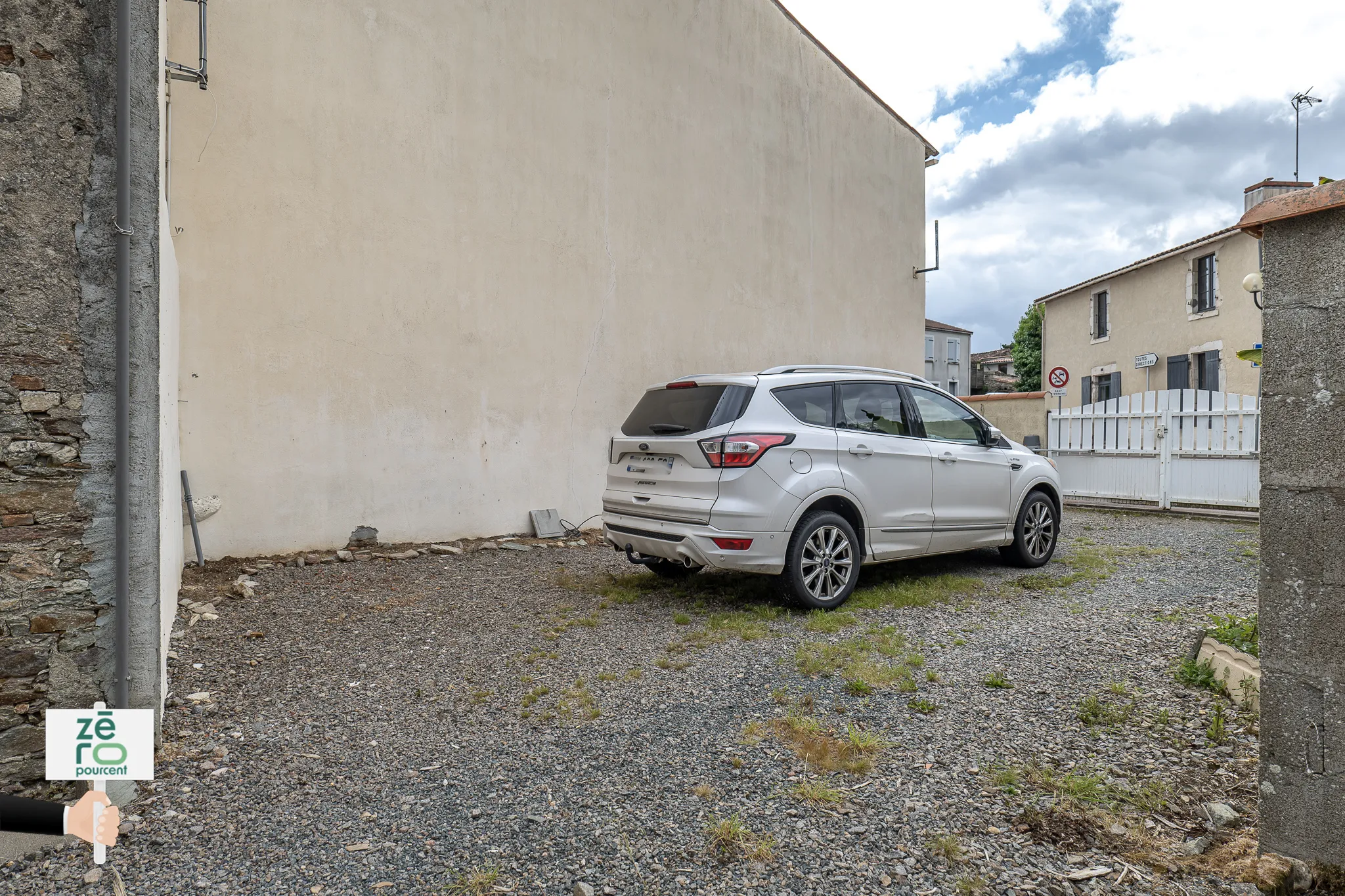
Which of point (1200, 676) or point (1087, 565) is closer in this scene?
point (1200, 676)

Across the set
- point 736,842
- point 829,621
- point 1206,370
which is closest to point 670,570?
point 829,621

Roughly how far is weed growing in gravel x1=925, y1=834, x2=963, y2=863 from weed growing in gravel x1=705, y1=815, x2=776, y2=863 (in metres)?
0.52

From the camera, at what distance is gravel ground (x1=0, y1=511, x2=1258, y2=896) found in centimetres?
236

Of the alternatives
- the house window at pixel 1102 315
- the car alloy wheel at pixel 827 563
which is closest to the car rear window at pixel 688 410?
the car alloy wheel at pixel 827 563

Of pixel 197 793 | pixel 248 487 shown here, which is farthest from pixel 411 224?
pixel 197 793

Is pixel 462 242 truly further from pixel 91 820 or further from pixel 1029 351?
pixel 1029 351

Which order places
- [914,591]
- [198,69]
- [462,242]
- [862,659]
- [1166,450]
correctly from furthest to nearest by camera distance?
[1166,450] < [462,242] < [198,69] < [914,591] < [862,659]

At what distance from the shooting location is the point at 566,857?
2408 millimetres

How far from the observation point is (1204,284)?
21.7m

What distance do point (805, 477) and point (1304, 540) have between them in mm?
3292

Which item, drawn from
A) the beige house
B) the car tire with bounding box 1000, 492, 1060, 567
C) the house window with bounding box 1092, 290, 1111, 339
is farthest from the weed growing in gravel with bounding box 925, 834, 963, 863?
the beige house

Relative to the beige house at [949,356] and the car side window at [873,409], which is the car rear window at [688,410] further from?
the beige house at [949,356]

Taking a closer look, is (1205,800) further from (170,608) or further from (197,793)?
(170,608)

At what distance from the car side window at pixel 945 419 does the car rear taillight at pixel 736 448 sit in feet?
A: 6.08
